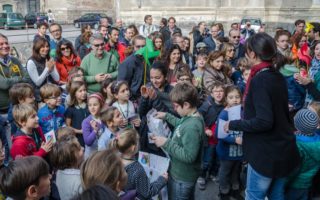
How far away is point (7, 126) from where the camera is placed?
4797 millimetres

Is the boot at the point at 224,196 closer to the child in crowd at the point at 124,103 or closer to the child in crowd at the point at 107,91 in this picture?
the child in crowd at the point at 124,103

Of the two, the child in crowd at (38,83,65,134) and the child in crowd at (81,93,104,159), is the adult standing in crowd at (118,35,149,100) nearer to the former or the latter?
the child in crowd at (81,93,104,159)

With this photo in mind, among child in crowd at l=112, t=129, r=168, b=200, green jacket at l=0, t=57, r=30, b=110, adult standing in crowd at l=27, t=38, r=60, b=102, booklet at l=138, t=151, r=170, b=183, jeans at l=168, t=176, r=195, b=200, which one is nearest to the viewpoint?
child in crowd at l=112, t=129, r=168, b=200

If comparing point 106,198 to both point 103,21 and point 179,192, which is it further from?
point 103,21

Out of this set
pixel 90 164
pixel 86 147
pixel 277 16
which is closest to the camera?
pixel 90 164

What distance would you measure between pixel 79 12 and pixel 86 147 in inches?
1541

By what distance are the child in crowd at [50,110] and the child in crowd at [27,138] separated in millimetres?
605

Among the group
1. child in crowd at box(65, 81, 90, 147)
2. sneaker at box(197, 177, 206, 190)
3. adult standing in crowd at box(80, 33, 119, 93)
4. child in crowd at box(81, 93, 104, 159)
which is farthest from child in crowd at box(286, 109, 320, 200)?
adult standing in crowd at box(80, 33, 119, 93)

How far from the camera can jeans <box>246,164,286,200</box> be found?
10.7 ft

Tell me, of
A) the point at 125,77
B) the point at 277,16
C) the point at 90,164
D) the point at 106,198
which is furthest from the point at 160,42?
the point at 277,16

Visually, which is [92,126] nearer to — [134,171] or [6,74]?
[134,171]

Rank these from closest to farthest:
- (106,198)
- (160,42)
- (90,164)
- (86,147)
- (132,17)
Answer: (106,198) → (90,164) → (86,147) → (160,42) → (132,17)

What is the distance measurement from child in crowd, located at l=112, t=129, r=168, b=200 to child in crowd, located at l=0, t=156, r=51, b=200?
69cm

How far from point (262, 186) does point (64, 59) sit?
434 cm
